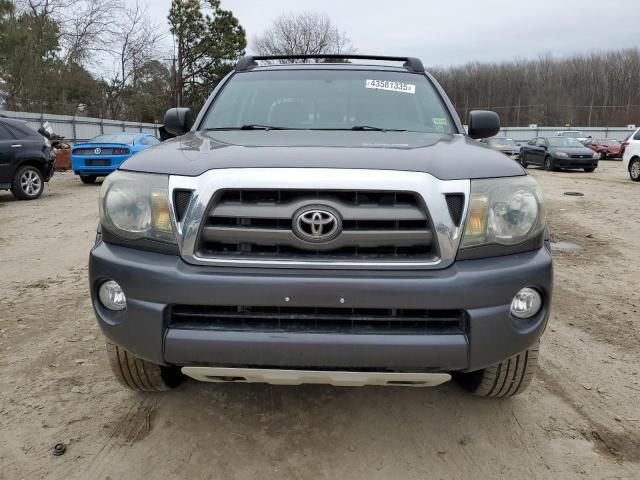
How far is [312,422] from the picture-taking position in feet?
8.12

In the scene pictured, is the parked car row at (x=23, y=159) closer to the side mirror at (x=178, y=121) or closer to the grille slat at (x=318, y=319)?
the side mirror at (x=178, y=121)

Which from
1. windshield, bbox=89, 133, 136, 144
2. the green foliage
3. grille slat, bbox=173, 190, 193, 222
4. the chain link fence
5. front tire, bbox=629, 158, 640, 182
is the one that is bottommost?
front tire, bbox=629, 158, 640, 182

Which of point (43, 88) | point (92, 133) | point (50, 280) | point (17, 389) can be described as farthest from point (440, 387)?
point (43, 88)

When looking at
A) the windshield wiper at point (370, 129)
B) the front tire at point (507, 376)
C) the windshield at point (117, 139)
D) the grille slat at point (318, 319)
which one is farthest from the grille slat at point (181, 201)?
the windshield at point (117, 139)

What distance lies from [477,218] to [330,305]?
65 centimetres

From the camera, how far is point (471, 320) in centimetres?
185

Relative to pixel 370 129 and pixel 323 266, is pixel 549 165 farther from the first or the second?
pixel 323 266

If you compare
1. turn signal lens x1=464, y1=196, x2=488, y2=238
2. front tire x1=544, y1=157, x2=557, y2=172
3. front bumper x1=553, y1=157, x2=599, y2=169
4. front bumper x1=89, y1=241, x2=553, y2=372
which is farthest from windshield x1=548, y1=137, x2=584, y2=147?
front bumper x1=89, y1=241, x2=553, y2=372

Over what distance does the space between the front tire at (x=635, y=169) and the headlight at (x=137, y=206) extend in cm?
1641

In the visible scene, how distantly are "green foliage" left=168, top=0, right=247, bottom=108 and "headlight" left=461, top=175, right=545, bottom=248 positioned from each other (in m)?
Answer: 40.0

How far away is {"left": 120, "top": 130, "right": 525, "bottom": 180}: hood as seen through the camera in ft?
6.40

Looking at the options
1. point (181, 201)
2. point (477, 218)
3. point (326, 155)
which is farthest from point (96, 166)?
point (477, 218)

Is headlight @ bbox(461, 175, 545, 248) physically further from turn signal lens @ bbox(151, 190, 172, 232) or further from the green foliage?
the green foliage

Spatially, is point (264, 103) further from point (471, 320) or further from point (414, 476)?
point (414, 476)
